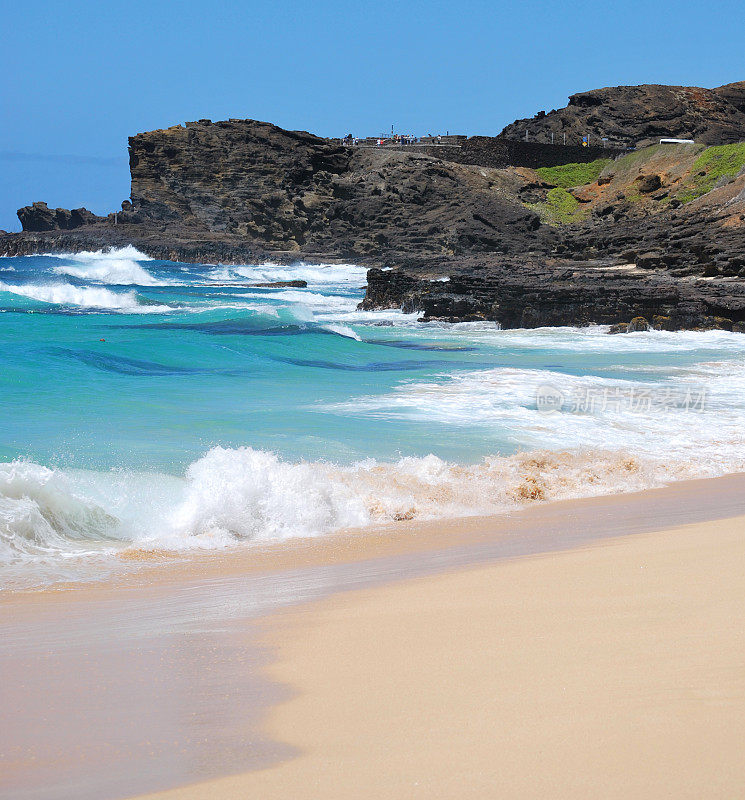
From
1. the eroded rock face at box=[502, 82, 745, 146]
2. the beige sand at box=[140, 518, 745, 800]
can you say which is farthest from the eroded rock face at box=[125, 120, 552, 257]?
the beige sand at box=[140, 518, 745, 800]

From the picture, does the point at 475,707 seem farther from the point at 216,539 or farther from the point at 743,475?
the point at 743,475

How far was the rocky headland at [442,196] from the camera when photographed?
34906mm

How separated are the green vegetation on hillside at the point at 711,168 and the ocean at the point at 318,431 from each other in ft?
86.5

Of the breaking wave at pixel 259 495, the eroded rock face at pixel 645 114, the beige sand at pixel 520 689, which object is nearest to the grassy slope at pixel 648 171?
the eroded rock face at pixel 645 114

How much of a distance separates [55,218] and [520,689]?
79.2 m

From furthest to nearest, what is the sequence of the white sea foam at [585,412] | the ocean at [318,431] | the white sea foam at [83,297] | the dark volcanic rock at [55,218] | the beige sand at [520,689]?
the dark volcanic rock at [55,218]
the white sea foam at [83,297]
the white sea foam at [585,412]
the ocean at [318,431]
the beige sand at [520,689]

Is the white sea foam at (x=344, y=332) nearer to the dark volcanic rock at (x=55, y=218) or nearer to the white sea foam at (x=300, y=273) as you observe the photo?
the white sea foam at (x=300, y=273)

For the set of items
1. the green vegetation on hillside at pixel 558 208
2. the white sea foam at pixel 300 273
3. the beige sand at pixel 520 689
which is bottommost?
the beige sand at pixel 520 689

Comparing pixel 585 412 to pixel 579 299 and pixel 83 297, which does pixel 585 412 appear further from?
pixel 83 297

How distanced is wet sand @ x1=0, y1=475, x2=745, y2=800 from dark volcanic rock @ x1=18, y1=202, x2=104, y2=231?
74093 mm

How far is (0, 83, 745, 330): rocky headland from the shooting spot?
34.9 m

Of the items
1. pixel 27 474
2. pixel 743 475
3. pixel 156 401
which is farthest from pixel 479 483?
pixel 156 401

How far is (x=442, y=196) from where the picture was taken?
175 feet

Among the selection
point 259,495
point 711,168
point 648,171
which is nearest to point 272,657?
point 259,495
